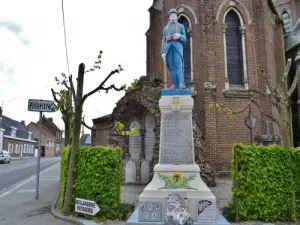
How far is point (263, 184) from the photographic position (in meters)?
6.32

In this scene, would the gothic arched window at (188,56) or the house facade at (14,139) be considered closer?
the gothic arched window at (188,56)

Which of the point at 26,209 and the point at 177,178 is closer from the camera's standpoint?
the point at 177,178

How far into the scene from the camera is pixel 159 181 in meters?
6.43

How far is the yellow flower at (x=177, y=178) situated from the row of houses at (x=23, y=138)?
3245cm

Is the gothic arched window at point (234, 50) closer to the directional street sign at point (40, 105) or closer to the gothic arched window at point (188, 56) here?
the gothic arched window at point (188, 56)

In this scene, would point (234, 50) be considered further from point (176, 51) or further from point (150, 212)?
point (150, 212)

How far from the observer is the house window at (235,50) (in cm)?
1507

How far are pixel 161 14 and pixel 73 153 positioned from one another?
41.8 feet

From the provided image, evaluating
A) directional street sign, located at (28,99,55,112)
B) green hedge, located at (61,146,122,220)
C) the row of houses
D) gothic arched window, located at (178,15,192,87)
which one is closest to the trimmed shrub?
green hedge, located at (61,146,122,220)

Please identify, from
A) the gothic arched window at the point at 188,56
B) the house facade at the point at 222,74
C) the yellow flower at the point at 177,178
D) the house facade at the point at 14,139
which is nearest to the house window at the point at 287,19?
the house facade at the point at 222,74

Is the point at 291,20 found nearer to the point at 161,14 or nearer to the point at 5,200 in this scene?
the point at 161,14

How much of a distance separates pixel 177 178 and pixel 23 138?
6216 centimetres

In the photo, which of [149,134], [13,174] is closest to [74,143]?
[149,134]

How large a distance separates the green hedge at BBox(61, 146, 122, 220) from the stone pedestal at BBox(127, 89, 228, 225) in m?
0.65
